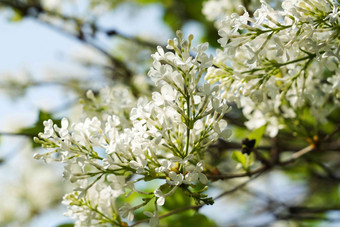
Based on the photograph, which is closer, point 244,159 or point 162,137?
point 162,137

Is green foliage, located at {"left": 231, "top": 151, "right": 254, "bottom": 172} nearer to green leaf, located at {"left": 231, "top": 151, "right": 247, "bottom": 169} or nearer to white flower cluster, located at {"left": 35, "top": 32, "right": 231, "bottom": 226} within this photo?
green leaf, located at {"left": 231, "top": 151, "right": 247, "bottom": 169}

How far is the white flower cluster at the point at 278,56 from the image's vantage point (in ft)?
3.61

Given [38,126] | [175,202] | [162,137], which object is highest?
[38,126]

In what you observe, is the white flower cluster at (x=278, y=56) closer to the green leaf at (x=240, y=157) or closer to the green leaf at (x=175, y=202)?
the green leaf at (x=240, y=157)

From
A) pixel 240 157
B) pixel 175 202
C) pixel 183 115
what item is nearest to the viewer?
pixel 183 115

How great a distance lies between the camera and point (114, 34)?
2646mm

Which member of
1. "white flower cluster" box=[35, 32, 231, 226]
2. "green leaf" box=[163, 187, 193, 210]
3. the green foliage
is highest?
"white flower cluster" box=[35, 32, 231, 226]

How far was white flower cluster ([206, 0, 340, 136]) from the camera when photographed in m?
1.10

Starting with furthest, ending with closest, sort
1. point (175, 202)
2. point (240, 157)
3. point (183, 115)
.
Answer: point (175, 202)
point (240, 157)
point (183, 115)

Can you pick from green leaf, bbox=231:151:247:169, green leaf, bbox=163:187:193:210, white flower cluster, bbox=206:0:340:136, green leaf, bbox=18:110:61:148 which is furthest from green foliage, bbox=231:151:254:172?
green leaf, bbox=18:110:61:148

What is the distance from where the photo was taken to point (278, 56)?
3.88 feet

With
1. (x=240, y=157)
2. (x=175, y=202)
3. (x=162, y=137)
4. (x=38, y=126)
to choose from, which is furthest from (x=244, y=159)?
(x=38, y=126)

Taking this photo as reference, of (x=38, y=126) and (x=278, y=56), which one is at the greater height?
(x=38, y=126)

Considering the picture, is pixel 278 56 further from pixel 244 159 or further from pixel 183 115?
pixel 244 159
